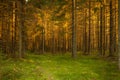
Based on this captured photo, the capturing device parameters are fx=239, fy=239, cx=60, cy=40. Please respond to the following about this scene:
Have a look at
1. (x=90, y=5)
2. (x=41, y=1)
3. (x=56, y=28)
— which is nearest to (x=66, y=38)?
(x=56, y=28)

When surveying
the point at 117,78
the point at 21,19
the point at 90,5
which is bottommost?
the point at 117,78

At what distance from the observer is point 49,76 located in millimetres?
16047

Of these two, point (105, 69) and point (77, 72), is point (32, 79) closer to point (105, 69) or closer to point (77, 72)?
point (77, 72)

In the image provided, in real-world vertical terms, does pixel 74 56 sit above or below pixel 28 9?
below

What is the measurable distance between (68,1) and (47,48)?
104 ft

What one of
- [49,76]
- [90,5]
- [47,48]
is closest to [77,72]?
[49,76]

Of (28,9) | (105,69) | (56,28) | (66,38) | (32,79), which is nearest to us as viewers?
(32,79)

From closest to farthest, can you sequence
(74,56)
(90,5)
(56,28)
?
(74,56), (90,5), (56,28)

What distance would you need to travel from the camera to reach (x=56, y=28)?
186ft

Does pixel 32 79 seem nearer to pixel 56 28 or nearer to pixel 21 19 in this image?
pixel 21 19

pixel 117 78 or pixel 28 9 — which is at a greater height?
pixel 28 9

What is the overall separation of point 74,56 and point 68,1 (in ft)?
24.9

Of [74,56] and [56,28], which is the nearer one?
[74,56]

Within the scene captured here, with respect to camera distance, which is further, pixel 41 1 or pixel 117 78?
pixel 41 1
